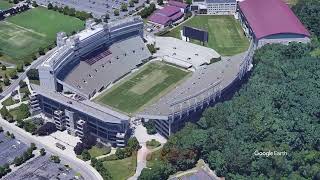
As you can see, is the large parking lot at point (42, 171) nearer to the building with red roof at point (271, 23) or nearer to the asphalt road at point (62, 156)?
the asphalt road at point (62, 156)

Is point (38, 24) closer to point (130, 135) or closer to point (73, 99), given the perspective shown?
point (73, 99)

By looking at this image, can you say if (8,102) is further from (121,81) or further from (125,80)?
(125,80)

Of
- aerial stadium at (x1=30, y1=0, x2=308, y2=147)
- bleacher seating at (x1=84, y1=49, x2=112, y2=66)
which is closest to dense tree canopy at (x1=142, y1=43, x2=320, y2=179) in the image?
aerial stadium at (x1=30, y1=0, x2=308, y2=147)

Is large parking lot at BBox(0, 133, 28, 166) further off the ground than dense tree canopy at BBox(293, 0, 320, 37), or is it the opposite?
dense tree canopy at BBox(293, 0, 320, 37)

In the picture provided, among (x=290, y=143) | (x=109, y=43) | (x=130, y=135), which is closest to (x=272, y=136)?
(x=290, y=143)

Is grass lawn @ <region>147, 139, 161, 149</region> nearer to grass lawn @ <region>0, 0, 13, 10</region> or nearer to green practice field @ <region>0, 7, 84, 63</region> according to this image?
green practice field @ <region>0, 7, 84, 63</region>

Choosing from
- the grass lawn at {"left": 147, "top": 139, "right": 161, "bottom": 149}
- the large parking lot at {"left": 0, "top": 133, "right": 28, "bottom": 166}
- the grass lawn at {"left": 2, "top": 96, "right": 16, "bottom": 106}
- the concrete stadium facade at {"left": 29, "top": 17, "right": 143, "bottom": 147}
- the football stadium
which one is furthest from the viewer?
the grass lawn at {"left": 2, "top": 96, "right": 16, "bottom": 106}

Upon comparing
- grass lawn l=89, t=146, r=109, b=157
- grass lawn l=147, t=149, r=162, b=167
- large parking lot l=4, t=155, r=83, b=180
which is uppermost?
grass lawn l=147, t=149, r=162, b=167

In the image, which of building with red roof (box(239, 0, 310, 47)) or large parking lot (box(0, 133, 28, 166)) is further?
building with red roof (box(239, 0, 310, 47))
